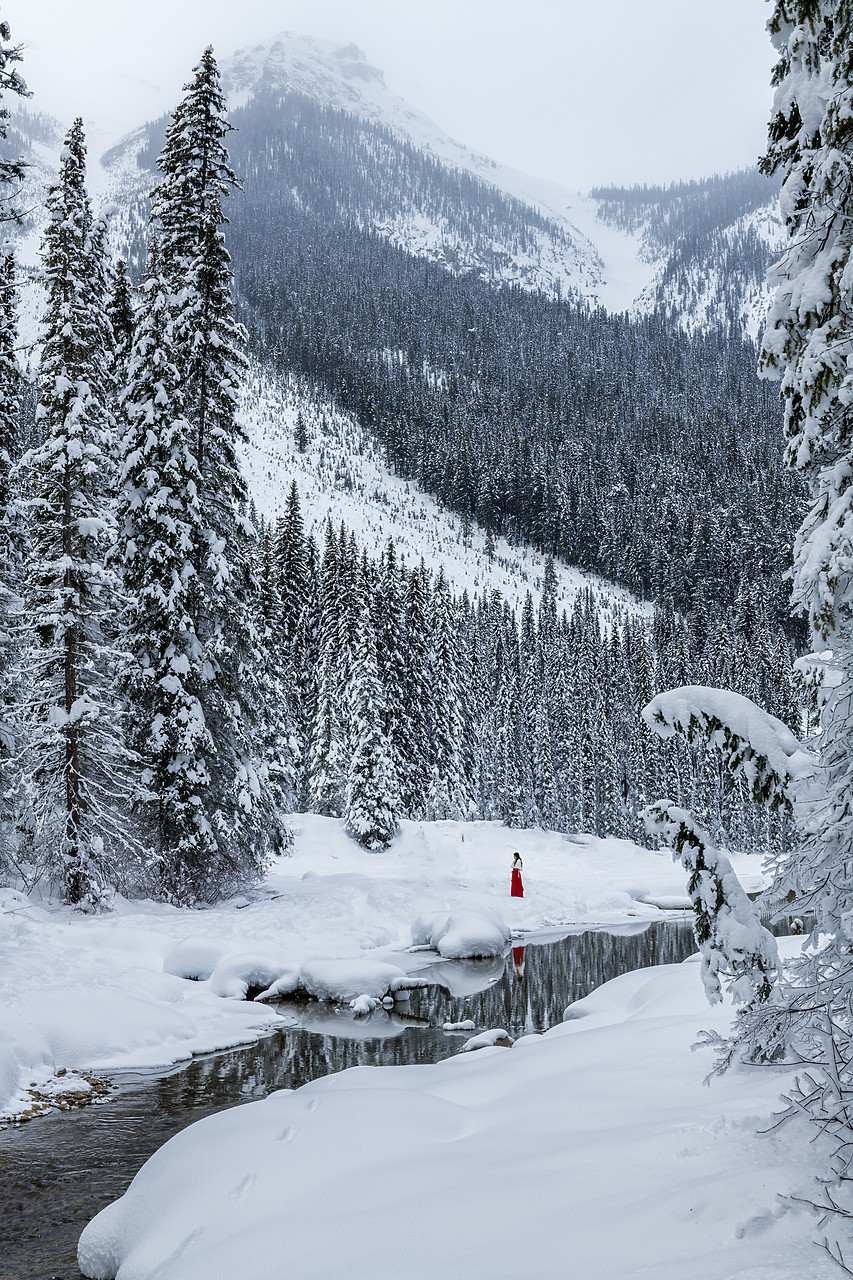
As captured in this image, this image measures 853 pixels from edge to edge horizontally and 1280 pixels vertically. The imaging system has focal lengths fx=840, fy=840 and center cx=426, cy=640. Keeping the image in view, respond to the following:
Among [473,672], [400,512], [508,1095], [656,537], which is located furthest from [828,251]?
[656,537]

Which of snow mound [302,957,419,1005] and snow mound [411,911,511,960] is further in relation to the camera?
snow mound [411,911,511,960]

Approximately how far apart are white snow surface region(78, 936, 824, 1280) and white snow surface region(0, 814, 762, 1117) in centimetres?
500

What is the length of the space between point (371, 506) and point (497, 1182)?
119m

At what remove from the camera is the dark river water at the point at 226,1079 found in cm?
723

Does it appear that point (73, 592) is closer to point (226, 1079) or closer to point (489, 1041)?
point (226, 1079)

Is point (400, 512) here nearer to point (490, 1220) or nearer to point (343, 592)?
point (343, 592)

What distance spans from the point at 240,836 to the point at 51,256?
1376cm

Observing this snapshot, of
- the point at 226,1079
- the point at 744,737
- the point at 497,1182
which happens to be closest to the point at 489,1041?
the point at 226,1079

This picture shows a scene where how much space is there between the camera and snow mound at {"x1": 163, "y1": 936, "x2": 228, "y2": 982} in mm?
15266

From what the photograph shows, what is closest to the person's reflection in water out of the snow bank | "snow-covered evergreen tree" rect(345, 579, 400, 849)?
the snow bank

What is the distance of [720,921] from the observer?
241 inches

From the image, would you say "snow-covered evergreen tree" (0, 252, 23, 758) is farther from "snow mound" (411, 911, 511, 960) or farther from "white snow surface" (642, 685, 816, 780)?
"white snow surface" (642, 685, 816, 780)

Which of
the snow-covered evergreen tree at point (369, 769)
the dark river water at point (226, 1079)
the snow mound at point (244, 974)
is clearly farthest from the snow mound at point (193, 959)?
the snow-covered evergreen tree at point (369, 769)

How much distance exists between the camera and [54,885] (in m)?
18.0
